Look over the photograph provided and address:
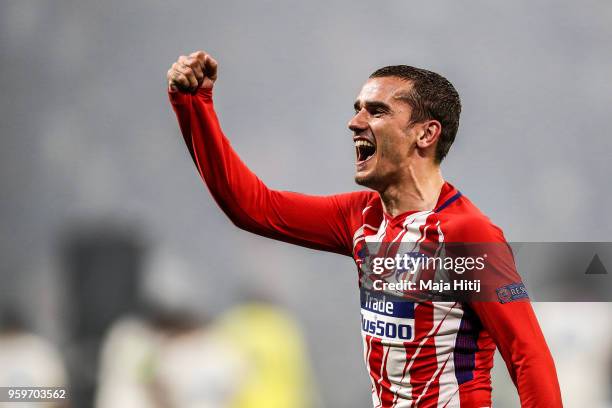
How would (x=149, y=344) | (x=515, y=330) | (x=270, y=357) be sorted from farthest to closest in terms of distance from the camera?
(x=149, y=344)
(x=270, y=357)
(x=515, y=330)

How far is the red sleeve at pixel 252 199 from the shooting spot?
5.45 feet

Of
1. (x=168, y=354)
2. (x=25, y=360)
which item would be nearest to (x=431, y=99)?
(x=168, y=354)

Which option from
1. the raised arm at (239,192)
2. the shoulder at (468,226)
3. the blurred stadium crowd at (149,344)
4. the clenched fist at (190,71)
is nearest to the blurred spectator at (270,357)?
the blurred stadium crowd at (149,344)

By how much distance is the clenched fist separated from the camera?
5.14 feet

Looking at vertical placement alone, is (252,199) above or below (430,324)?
above

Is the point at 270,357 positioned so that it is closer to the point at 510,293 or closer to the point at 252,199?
the point at 252,199

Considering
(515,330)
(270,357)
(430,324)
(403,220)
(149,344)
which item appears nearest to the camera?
(515,330)

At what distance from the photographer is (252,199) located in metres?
1.81

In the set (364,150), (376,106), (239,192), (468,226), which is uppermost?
(376,106)

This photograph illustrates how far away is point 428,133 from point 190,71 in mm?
618

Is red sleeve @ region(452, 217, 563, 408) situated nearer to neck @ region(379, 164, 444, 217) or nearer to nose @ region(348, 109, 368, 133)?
neck @ region(379, 164, 444, 217)

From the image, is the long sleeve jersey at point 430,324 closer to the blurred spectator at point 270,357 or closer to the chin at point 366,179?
the chin at point 366,179

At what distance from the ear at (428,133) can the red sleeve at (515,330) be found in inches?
10.6

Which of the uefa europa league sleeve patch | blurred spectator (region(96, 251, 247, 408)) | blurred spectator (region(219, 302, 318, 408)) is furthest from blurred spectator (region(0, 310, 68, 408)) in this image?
the uefa europa league sleeve patch
